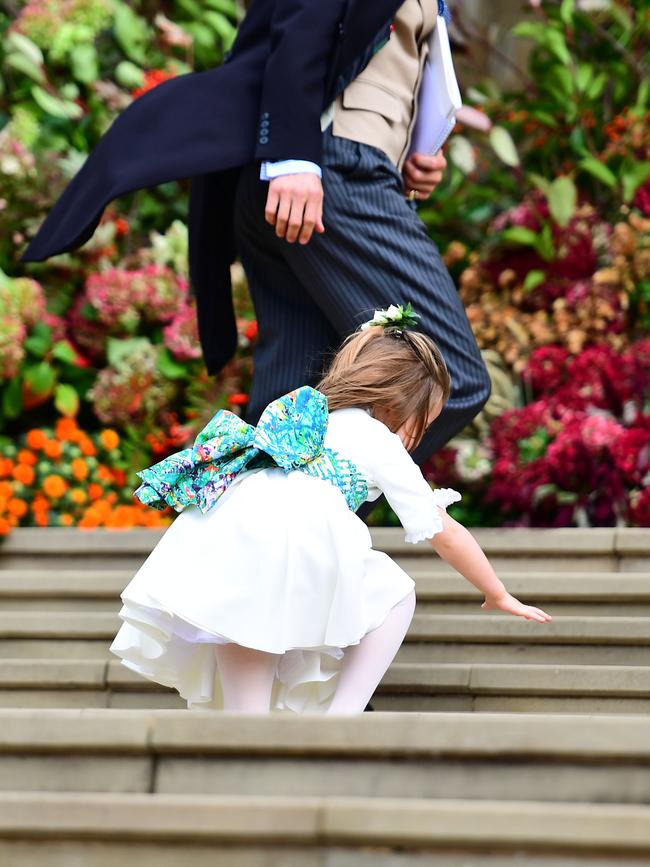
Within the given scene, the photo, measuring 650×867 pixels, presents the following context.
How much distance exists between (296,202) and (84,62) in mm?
2805

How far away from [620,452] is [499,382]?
2.73 ft

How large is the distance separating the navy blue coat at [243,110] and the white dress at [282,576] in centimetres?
64

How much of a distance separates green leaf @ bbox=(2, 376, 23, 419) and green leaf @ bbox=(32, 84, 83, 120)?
1.16 meters

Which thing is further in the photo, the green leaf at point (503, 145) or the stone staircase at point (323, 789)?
the green leaf at point (503, 145)

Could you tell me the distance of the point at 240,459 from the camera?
2.48m

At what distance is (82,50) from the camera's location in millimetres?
5156

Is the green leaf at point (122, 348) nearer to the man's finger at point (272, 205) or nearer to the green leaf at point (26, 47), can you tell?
the green leaf at point (26, 47)

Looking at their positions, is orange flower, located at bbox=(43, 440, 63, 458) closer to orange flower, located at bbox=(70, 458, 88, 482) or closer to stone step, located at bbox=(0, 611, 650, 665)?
orange flower, located at bbox=(70, 458, 88, 482)

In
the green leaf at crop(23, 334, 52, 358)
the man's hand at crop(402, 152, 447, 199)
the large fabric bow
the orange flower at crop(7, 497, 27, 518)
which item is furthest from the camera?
the green leaf at crop(23, 334, 52, 358)

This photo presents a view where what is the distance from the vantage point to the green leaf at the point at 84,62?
5.15 m

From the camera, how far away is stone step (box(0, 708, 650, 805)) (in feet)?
6.10

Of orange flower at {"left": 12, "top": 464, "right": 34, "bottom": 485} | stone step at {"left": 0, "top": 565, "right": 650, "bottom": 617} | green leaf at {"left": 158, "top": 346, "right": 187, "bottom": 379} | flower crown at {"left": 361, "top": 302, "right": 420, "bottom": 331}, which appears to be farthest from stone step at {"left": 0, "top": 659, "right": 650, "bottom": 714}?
green leaf at {"left": 158, "top": 346, "right": 187, "bottom": 379}

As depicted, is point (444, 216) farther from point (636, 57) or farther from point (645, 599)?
point (645, 599)

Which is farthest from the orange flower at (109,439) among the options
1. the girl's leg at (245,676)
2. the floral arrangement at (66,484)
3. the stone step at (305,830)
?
the stone step at (305,830)
